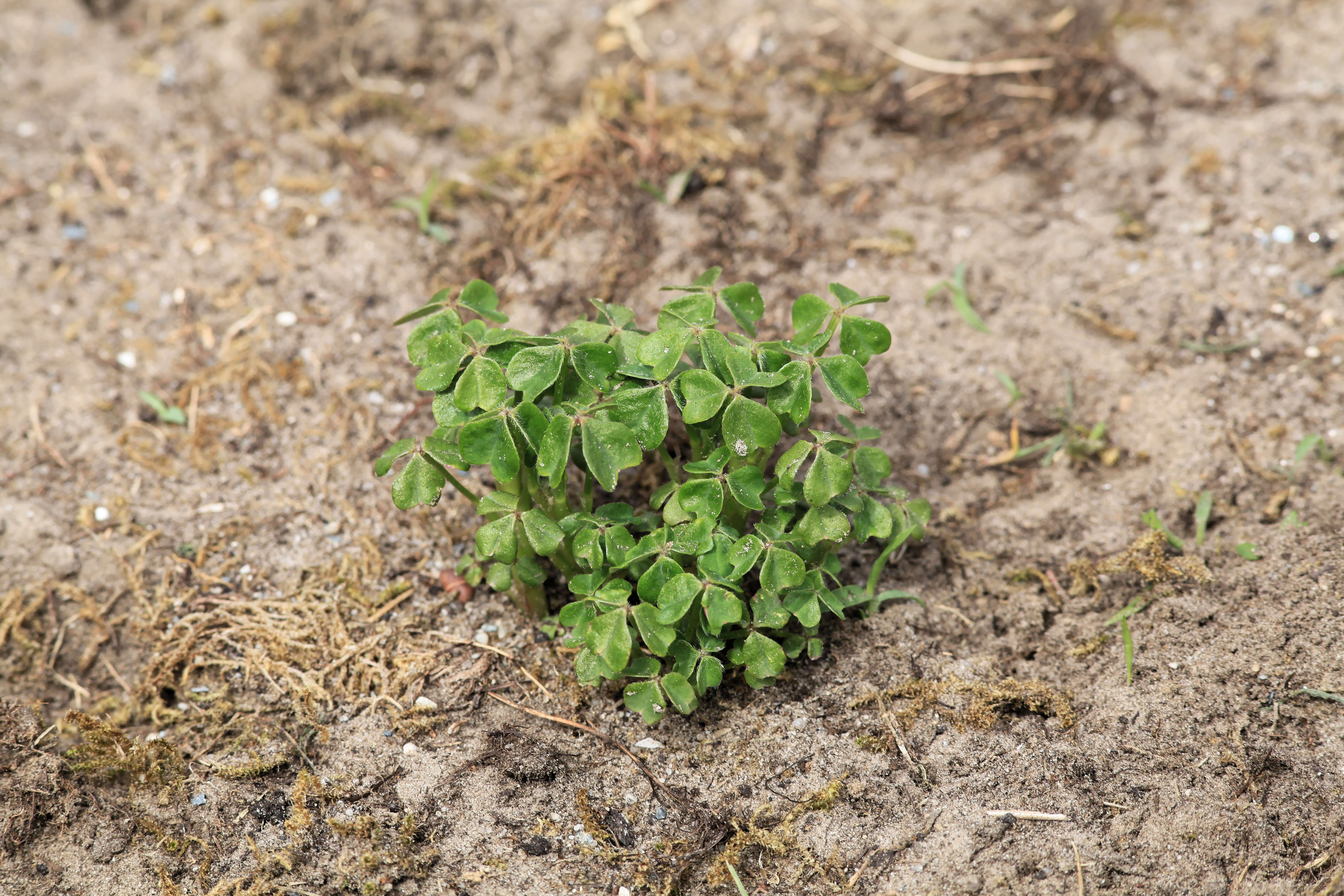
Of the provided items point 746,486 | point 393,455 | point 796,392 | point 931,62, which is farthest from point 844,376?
point 931,62

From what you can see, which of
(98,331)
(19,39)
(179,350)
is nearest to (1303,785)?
(179,350)

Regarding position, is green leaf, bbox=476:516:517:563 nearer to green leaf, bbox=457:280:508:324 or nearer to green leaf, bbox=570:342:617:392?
green leaf, bbox=570:342:617:392

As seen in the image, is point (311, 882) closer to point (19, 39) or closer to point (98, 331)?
point (98, 331)

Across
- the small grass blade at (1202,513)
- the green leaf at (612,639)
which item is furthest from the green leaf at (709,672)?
the small grass blade at (1202,513)

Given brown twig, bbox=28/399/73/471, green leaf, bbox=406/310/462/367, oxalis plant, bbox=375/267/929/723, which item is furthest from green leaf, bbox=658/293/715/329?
brown twig, bbox=28/399/73/471

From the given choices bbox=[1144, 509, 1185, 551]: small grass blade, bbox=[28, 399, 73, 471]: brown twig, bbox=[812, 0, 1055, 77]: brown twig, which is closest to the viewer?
bbox=[1144, 509, 1185, 551]: small grass blade

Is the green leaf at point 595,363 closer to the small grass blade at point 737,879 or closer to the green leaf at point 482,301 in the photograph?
the green leaf at point 482,301
